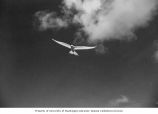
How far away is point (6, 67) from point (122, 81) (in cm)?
126

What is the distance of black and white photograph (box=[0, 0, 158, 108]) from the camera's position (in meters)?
3.82

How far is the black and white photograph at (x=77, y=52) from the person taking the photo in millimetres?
3816

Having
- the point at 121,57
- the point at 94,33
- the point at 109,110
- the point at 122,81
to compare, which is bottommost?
the point at 109,110

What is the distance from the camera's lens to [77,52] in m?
3.88

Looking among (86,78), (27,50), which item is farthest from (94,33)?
(27,50)

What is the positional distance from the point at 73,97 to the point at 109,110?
40 centimetres

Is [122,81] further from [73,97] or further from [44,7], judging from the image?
[44,7]

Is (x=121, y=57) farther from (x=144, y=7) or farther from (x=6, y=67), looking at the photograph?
(x=6, y=67)

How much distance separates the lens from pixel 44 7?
3.91 m

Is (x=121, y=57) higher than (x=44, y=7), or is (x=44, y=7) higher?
(x=44, y=7)

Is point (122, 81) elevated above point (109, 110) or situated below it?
above

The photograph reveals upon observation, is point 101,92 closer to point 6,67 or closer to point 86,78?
point 86,78

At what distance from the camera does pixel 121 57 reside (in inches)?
153

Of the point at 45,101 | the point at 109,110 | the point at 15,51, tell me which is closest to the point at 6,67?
the point at 15,51
